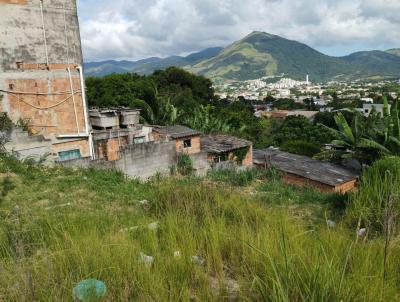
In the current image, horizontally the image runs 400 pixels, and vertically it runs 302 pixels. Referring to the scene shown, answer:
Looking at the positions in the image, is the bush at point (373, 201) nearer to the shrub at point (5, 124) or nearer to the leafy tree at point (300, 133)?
the shrub at point (5, 124)

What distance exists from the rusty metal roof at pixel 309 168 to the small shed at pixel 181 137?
150 inches

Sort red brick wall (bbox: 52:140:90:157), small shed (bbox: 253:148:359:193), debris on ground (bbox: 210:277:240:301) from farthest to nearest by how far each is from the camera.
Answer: small shed (bbox: 253:148:359:193) → red brick wall (bbox: 52:140:90:157) → debris on ground (bbox: 210:277:240:301)

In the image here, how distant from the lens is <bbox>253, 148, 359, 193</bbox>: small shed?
15086mm

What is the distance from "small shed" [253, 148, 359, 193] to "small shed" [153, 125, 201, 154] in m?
3.60

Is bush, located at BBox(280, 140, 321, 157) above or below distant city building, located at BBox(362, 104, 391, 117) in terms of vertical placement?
below

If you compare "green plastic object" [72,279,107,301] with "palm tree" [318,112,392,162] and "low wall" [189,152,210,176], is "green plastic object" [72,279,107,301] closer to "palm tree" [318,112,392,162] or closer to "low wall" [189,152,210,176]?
"low wall" [189,152,210,176]

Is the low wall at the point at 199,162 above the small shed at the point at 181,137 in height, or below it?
below

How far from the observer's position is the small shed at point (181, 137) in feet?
52.3

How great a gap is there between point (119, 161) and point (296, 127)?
29157 mm

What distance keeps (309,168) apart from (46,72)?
1199 cm

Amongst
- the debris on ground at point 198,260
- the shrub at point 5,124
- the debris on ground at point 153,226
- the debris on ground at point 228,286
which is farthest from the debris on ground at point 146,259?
the shrub at point 5,124

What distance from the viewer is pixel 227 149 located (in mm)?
16562

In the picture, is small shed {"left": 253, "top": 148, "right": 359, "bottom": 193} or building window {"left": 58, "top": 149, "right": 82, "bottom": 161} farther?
small shed {"left": 253, "top": 148, "right": 359, "bottom": 193}

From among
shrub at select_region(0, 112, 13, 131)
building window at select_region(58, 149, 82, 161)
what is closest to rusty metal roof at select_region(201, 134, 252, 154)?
building window at select_region(58, 149, 82, 161)
